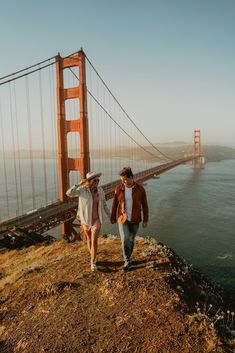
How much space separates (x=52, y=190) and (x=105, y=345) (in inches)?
1906

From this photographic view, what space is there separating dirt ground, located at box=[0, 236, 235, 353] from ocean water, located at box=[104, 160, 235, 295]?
33.3 feet

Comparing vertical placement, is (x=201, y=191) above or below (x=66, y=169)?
below

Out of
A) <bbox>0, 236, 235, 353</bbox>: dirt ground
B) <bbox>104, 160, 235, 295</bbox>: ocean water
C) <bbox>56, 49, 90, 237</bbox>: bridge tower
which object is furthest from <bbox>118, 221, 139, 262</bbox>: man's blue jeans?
<bbox>56, 49, 90, 237</bbox>: bridge tower

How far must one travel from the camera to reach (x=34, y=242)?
30.8 feet

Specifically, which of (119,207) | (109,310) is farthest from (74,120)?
(109,310)

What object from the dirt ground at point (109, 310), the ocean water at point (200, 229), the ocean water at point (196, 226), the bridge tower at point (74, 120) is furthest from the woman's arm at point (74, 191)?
the bridge tower at point (74, 120)

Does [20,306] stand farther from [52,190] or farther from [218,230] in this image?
[52,190]

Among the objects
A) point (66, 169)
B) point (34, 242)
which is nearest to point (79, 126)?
point (66, 169)

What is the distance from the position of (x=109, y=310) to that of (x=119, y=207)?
63.7 inches

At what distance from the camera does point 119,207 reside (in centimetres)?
468

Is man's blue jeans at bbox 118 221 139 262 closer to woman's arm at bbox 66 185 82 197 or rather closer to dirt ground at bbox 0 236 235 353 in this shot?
dirt ground at bbox 0 236 235 353

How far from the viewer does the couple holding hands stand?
180 inches

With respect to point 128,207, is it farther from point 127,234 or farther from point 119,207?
point 127,234

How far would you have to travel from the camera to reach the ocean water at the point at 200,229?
1695 cm
